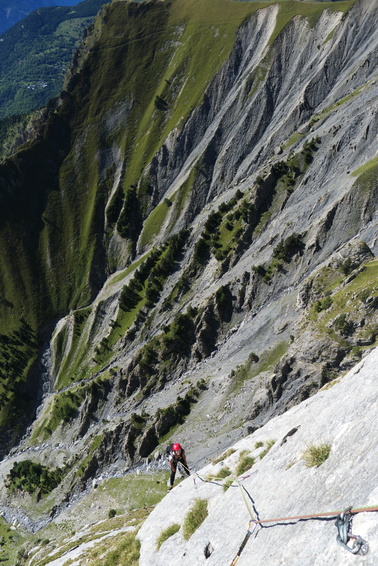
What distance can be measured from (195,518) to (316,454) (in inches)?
296

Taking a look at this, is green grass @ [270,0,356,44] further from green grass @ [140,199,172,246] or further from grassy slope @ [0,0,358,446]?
green grass @ [140,199,172,246]

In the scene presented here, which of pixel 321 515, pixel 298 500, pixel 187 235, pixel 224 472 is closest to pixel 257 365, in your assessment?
pixel 224 472

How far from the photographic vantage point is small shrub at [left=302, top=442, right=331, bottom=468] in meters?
11.6

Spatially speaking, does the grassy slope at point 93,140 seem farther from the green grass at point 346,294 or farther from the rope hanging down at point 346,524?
the rope hanging down at point 346,524

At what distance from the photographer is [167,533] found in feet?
52.1

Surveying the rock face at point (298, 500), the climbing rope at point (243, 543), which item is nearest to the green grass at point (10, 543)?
the rock face at point (298, 500)

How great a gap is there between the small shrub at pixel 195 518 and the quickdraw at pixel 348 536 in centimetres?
899

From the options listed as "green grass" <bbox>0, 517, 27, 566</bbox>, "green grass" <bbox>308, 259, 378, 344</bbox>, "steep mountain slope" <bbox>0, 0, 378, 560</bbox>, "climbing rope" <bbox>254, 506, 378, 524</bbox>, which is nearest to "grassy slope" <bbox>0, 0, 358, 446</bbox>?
A: "steep mountain slope" <bbox>0, 0, 378, 560</bbox>

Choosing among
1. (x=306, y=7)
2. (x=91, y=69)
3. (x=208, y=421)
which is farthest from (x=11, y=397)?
(x=306, y=7)

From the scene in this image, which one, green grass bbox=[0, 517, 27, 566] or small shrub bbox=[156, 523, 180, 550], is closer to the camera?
small shrub bbox=[156, 523, 180, 550]

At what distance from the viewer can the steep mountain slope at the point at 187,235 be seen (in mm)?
66938

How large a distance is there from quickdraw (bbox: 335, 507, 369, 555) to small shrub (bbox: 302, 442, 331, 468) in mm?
3155

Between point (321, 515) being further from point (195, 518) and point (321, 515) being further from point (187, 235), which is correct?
point (187, 235)

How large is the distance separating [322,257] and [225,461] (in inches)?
2365
